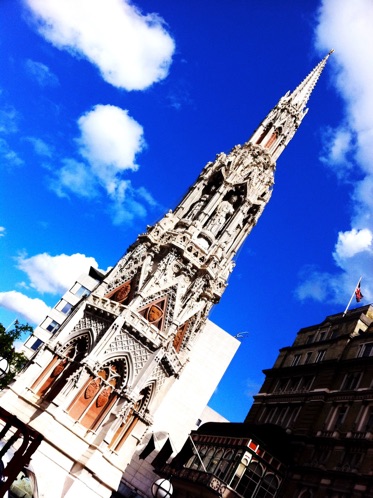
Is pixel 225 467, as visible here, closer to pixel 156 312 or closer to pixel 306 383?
pixel 306 383

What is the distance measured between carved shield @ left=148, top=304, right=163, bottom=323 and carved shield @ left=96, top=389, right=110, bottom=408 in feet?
17.4

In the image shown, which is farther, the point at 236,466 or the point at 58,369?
the point at 236,466

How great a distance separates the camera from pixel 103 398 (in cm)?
2834

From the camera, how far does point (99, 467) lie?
26797 mm

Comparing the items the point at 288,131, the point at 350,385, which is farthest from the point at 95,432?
the point at 288,131

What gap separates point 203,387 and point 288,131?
108 feet

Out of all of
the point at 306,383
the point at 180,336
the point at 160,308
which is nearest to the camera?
the point at 160,308

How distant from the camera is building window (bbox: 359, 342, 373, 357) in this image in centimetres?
3884

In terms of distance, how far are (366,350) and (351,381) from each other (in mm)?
2989

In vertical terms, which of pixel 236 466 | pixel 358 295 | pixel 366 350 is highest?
pixel 358 295

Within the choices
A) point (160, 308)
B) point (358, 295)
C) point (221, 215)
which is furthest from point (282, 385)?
point (160, 308)

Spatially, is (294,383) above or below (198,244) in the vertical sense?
below

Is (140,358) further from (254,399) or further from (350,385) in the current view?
(254,399)

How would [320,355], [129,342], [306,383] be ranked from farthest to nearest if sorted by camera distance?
[320,355], [306,383], [129,342]
